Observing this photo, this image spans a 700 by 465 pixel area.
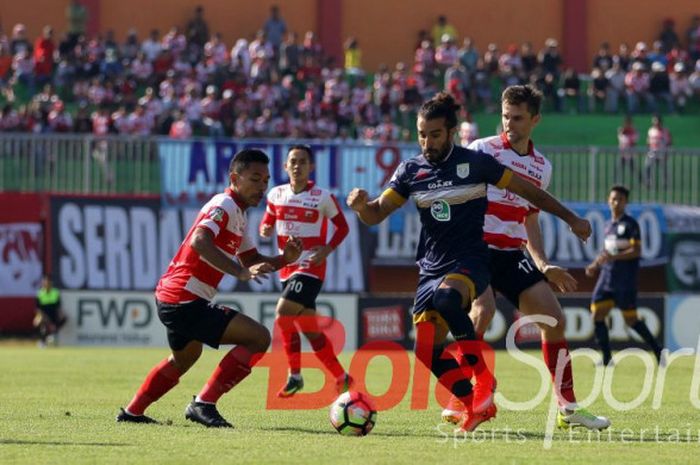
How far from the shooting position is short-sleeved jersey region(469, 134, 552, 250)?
11.4 m

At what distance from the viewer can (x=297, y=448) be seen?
31.6ft

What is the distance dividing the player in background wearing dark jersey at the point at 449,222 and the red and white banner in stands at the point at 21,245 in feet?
61.2

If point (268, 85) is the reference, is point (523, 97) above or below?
below

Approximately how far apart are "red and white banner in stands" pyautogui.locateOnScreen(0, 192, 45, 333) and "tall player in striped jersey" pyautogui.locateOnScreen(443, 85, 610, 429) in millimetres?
17773

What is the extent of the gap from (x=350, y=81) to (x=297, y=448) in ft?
92.3

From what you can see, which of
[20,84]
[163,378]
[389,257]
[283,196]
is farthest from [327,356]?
[20,84]

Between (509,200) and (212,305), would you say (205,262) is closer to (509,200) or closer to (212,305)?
(212,305)

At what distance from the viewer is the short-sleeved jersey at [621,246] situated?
20375 millimetres

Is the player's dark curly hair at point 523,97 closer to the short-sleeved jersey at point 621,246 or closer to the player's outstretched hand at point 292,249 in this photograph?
the player's outstretched hand at point 292,249

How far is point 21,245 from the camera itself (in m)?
28.2

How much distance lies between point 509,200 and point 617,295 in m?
9.32

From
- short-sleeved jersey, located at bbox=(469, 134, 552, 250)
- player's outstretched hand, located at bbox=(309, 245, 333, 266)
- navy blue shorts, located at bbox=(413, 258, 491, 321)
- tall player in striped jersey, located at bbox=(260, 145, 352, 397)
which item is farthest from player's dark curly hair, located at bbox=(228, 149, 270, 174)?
tall player in striped jersey, located at bbox=(260, 145, 352, 397)

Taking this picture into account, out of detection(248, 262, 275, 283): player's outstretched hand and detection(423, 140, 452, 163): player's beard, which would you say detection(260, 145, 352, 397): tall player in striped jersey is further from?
detection(423, 140, 452, 163): player's beard

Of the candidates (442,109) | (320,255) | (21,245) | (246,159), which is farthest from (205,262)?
(21,245)
